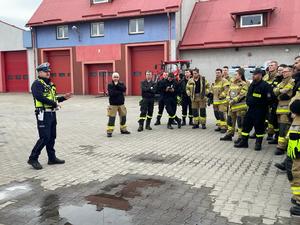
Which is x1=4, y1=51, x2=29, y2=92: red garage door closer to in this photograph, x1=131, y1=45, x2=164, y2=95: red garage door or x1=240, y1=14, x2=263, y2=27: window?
x1=131, y1=45, x2=164, y2=95: red garage door

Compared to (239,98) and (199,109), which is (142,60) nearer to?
(199,109)

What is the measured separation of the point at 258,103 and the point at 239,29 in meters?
17.7

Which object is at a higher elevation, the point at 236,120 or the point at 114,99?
the point at 114,99

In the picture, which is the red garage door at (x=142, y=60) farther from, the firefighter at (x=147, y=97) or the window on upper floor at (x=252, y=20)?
the firefighter at (x=147, y=97)

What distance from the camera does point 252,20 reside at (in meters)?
24.2

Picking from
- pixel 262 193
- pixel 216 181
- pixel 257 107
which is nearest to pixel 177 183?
pixel 216 181

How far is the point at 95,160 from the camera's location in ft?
24.1

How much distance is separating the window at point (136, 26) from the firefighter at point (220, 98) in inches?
639

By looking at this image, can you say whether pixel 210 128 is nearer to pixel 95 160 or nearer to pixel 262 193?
pixel 95 160

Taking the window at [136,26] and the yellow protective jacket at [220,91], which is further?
the window at [136,26]

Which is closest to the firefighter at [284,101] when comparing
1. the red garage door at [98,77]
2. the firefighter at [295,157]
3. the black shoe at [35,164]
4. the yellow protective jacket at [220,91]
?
the yellow protective jacket at [220,91]

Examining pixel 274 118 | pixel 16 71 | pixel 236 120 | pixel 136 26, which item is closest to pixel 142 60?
pixel 136 26

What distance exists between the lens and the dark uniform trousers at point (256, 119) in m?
7.84

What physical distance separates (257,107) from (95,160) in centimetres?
368
